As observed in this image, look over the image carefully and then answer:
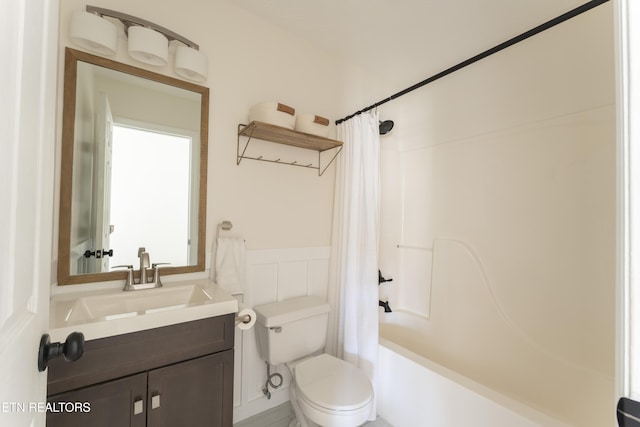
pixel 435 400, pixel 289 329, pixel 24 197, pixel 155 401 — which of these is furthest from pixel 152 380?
pixel 435 400

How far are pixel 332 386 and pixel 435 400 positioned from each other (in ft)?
1.91

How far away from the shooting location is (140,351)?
3.24 ft

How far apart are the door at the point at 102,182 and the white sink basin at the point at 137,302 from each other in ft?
0.58

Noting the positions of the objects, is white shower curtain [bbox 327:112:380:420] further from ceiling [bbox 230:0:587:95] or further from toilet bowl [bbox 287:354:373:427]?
ceiling [bbox 230:0:587:95]

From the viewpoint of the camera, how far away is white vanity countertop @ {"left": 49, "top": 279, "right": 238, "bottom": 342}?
2.86 feet

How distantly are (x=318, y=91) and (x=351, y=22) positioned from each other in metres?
0.48

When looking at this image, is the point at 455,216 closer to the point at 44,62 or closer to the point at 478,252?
the point at 478,252

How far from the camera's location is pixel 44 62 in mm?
542

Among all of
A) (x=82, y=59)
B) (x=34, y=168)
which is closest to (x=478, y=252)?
(x=34, y=168)

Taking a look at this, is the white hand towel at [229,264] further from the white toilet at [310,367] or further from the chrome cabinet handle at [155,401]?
the chrome cabinet handle at [155,401]

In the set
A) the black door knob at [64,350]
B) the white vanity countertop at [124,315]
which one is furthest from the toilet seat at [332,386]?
the black door knob at [64,350]

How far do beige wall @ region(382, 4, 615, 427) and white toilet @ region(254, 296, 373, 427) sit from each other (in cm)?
96

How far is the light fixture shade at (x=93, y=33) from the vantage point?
1.14 m

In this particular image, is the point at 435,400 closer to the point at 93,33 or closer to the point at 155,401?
the point at 155,401
